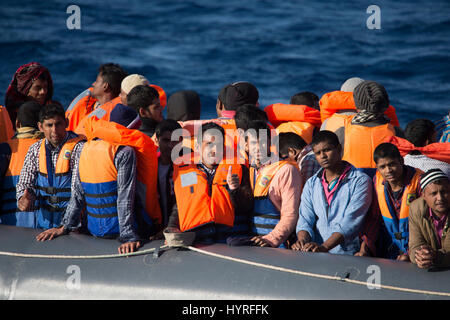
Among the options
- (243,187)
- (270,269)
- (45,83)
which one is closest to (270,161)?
(243,187)

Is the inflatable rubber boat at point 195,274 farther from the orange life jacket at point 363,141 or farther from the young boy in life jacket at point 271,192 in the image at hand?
the orange life jacket at point 363,141

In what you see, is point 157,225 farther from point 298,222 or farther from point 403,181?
point 403,181

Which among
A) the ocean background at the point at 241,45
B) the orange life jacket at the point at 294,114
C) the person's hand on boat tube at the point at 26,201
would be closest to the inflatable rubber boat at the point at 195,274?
the person's hand on boat tube at the point at 26,201

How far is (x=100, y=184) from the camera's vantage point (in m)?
4.80

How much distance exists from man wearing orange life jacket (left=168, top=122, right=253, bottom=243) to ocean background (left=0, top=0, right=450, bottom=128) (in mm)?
10536

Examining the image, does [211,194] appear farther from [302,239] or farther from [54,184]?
[54,184]

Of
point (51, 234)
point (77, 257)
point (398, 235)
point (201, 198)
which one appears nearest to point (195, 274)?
point (201, 198)

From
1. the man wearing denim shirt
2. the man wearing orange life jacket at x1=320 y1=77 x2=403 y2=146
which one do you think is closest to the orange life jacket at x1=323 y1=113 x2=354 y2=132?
the man wearing orange life jacket at x1=320 y1=77 x2=403 y2=146

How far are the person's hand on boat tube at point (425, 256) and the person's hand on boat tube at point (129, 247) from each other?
2008 mm

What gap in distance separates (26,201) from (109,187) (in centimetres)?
81

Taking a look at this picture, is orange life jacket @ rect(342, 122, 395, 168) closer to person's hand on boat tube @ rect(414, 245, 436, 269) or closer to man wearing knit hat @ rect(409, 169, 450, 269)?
man wearing knit hat @ rect(409, 169, 450, 269)

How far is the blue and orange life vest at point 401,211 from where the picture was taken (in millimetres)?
4520

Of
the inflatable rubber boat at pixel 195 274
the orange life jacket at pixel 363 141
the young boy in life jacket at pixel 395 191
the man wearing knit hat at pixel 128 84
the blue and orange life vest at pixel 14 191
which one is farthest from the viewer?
the man wearing knit hat at pixel 128 84
